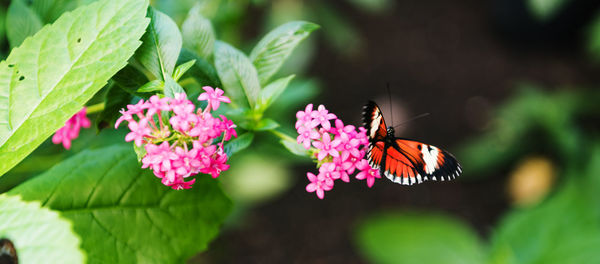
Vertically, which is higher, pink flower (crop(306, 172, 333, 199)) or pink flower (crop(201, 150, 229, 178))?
pink flower (crop(306, 172, 333, 199))

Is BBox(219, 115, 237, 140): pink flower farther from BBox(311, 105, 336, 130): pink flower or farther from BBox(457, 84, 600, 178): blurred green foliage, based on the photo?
BBox(457, 84, 600, 178): blurred green foliage

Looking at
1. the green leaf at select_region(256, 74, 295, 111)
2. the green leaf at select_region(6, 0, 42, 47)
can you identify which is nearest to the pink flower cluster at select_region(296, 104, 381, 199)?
the green leaf at select_region(256, 74, 295, 111)

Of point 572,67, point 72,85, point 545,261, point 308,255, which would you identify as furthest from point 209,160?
point 572,67

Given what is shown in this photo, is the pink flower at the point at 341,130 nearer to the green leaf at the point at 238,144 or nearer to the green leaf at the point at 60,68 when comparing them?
the green leaf at the point at 238,144

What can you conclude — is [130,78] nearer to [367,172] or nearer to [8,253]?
[8,253]

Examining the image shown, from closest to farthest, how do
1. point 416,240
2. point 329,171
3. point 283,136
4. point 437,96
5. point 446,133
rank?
point 329,171 → point 283,136 → point 416,240 → point 446,133 → point 437,96

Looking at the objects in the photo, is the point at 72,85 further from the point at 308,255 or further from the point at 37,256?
the point at 308,255

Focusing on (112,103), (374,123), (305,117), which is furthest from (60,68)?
(374,123)
